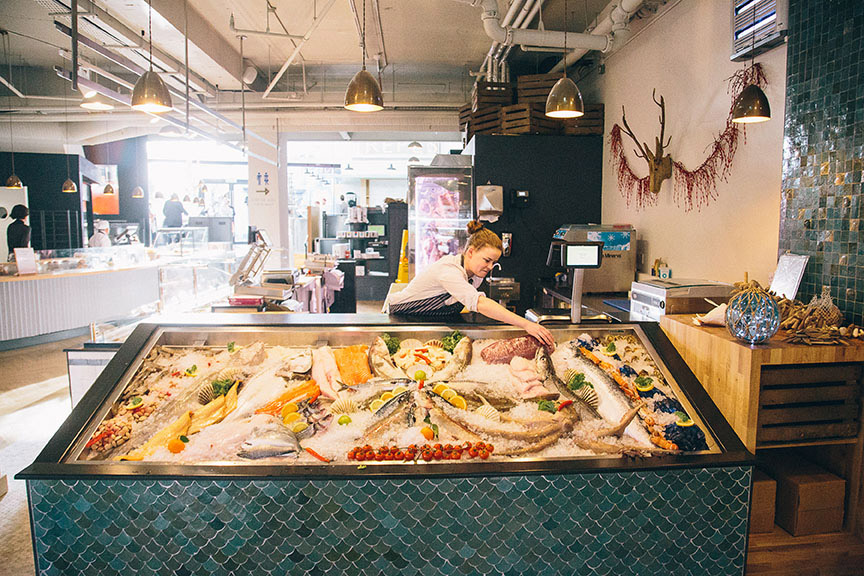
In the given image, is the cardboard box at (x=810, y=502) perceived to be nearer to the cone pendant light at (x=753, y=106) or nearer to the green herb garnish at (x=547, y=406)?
the green herb garnish at (x=547, y=406)

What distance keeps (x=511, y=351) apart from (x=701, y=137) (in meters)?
3.48

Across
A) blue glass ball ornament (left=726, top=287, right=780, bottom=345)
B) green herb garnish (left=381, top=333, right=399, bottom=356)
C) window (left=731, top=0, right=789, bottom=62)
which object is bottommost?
green herb garnish (left=381, top=333, right=399, bottom=356)

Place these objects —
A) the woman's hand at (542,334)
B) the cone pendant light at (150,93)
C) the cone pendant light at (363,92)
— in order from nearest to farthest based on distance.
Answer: the woman's hand at (542,334)
the cone pendant light at (363,92)
the cone pendant light at (150,93)

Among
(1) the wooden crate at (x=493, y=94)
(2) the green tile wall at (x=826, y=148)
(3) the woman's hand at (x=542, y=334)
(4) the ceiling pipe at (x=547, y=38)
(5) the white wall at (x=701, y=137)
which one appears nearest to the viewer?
→ (3) the woman's hand at (x=542, y=334)

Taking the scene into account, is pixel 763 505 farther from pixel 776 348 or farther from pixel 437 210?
pixel 437 210

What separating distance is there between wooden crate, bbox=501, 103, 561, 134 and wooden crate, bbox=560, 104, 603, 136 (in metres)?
0.15

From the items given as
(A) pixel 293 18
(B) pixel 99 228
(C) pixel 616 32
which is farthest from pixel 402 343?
(B) pixel 99 228

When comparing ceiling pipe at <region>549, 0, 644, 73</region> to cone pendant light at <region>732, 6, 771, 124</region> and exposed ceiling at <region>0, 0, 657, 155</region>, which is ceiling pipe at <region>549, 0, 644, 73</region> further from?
cone pendant light at <region>732, 6, 771, 124</region>

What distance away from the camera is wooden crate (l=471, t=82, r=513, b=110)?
7.39 m

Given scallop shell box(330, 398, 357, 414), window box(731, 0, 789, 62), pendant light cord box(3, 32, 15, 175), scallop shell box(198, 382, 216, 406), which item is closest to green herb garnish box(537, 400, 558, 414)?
scallop shell box(330, 398, 357, 414)

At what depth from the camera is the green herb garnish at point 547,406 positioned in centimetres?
229

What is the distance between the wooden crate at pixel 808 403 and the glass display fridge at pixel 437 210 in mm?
5398

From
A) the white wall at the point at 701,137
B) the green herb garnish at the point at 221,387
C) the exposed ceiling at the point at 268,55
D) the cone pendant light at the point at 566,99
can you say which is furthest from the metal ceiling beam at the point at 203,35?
the green herb garnish at the point at 221,387

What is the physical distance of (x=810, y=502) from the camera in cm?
281
